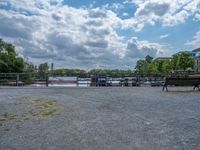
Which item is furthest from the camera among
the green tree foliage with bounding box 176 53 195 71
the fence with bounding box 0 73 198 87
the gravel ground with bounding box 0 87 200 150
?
the green tree foliage with bounding box 176 53 195 71

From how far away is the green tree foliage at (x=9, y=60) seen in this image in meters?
60.3

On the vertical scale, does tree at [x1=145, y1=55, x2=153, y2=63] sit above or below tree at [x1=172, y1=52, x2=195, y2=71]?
above

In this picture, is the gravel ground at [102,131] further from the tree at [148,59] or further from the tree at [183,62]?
the tree at [148,59]

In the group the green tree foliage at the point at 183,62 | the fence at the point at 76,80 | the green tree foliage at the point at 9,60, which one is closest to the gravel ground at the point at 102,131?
the fence at the point at 76,80

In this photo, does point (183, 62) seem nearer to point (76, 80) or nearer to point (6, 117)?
point (76, 80)

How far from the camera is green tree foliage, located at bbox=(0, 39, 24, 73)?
198ft

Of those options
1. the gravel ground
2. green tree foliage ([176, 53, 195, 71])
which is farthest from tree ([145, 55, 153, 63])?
the gravel ground

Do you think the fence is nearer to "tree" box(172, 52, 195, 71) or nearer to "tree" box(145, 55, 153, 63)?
"tree" box(172, 52, 195, 71)

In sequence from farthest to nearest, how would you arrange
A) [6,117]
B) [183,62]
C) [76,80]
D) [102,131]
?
[183,62] → [76,80] → [6,117] → [102,131]

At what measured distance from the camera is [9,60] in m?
63.2

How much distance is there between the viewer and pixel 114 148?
434cm

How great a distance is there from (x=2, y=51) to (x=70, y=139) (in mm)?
66722

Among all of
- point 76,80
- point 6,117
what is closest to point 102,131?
point 6,117

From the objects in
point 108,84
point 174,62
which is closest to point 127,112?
point 108,84
